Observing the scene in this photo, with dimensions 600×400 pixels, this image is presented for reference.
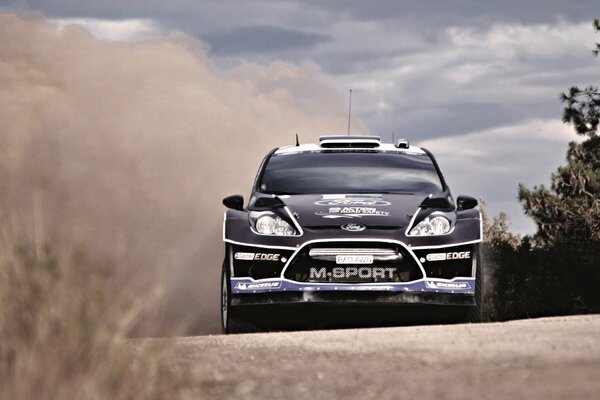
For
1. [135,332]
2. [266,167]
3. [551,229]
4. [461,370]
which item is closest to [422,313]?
[266,167]

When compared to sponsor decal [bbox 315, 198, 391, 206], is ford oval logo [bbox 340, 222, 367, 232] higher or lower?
lower

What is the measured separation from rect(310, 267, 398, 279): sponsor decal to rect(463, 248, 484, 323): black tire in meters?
0.94

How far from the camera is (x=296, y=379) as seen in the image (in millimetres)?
8648

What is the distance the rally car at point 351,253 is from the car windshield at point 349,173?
0.43 m

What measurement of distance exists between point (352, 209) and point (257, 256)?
1013 mm

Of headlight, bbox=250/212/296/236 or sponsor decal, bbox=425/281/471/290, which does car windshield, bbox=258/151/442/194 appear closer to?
headlight, bbox=250/212/296/236

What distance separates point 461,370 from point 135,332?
212 centimetres

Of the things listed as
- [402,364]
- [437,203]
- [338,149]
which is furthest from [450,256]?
[402,364]

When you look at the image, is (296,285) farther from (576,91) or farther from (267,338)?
(576,91)

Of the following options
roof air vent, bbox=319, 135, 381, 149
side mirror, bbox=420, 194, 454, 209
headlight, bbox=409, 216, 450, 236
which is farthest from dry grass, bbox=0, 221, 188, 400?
roof air vent, bbox=319, 135, 381, 149

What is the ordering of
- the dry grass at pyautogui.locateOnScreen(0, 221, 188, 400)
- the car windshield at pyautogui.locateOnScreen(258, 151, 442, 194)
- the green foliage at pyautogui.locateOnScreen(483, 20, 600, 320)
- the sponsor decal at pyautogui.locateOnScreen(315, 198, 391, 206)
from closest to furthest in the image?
1. the dry grass at pyautogui.locateOnScreen(0, 221, 188, 400)
2. the sponsor decal at pyautogui.locateOnScreen(315, 198, 391, 206)
3. the car windshield at pyautogui.locateOnScreen(258, 151, 442, 194)
4. the green foliage at pyautogui.locateOnScreen(483, 20, 600, 320)

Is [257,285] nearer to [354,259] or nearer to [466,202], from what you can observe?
[354,259]

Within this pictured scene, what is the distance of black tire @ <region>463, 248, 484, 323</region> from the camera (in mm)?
13320

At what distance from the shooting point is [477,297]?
43.9ft
